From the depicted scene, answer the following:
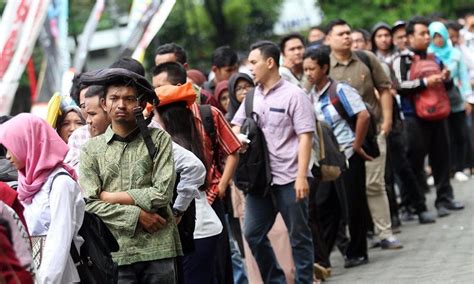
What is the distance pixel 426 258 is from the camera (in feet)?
37.8

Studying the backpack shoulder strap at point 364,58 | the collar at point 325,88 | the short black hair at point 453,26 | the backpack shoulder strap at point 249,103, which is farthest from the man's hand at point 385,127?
the short black hair at point 453,26

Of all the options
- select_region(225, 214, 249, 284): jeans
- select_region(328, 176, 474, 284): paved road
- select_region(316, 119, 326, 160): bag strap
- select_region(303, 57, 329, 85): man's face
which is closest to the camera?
select_region(225, 214, 249, 284): jeans

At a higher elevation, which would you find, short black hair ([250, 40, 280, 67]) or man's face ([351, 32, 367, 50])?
man's face ([351, 32, 367, 50])

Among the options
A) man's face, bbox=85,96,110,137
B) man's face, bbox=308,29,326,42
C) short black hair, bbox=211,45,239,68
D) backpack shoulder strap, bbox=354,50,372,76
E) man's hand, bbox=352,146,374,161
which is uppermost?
man's face, bbox=308,29,326,42

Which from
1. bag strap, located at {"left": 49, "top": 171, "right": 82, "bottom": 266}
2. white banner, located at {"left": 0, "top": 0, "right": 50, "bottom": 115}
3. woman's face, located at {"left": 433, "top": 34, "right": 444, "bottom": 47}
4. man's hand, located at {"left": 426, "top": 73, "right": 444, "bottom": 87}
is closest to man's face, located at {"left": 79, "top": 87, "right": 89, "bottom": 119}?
bag strap, located at {"left": 49, "top": 171, "right": 82, "bottom": 266}

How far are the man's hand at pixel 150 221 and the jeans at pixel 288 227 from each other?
290 centimetres

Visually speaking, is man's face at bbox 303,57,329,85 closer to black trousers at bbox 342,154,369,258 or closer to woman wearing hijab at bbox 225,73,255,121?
woman wearing hijab at bbox 225,73,255,121

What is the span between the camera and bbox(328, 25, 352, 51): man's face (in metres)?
12.4

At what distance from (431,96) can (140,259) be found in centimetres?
758

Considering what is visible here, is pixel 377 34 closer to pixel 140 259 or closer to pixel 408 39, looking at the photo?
pixel 408 39

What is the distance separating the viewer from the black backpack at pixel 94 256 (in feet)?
21.9

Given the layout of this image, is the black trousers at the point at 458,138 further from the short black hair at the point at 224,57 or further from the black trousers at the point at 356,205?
the black trousers at the point at 356,205

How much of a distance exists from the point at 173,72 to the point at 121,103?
2.04m

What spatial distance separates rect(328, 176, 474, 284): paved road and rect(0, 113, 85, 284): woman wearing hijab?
413 centimetres
